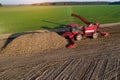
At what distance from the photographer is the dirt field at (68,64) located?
13539mm

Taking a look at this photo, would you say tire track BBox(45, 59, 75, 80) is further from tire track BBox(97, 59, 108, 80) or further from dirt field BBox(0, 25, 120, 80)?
tire track BBox(97, 59, 108, 80)

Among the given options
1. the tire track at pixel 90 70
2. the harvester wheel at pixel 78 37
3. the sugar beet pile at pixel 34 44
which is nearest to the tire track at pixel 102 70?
the tire track at pixel 90 70

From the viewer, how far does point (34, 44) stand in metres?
19.6

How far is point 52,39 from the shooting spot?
67.3ft

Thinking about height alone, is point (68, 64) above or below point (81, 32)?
above

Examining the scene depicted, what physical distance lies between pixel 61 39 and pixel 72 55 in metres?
3.78

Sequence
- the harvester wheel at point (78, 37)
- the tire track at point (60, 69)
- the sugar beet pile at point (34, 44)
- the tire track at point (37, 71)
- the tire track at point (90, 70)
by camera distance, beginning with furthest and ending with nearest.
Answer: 1. the harvester wheel at point (78, 37)
2. the sugar beet pile at point (34, 44)
3. the tire track at point (37, 71)
4. the tire track at point (60, 69)
5. the tire track at point (90, 70)

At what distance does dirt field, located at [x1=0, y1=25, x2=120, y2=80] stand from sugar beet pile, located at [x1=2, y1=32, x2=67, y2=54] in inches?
37.1

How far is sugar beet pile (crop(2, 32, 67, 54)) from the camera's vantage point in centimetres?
1919

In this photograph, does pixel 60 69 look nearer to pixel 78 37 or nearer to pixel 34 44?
pixel 34 44

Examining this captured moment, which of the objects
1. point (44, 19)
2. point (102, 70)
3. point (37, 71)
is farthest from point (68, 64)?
point (44, 19)

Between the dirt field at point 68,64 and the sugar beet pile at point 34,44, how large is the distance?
941 millimetres

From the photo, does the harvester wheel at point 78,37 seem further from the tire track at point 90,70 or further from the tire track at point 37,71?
the tire track at point 37,71

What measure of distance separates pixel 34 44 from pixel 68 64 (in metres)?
5.23
